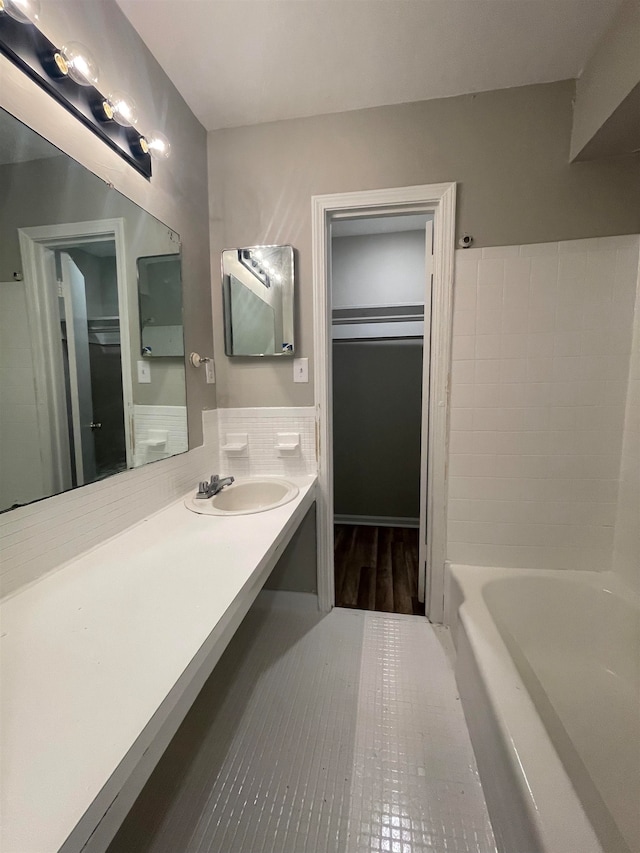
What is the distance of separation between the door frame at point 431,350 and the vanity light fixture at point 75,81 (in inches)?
29.0

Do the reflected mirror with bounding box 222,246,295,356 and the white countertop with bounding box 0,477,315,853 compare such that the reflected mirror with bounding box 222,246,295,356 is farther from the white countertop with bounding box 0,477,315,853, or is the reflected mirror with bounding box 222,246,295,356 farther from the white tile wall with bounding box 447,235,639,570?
the white countertop with bounding box 0,477,315,853

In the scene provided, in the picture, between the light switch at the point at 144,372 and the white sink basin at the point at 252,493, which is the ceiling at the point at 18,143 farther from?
the white sink basin at the point at 252,493

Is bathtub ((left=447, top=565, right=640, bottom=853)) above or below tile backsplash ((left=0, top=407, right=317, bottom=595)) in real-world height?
below

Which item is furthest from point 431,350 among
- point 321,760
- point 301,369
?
point 321,760

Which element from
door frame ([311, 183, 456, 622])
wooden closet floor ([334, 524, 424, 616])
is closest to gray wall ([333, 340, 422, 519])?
wooden closet floor ([334, 524, 424, 616])

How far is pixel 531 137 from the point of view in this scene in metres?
1.37

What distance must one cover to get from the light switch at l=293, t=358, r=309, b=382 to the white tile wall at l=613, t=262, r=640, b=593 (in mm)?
1399

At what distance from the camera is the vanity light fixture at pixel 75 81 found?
0.76 m

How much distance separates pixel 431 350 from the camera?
161 centimetres

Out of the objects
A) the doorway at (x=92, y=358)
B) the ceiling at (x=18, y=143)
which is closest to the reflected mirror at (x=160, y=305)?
the doorway at (x=92, y=358)

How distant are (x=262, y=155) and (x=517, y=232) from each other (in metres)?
1.22

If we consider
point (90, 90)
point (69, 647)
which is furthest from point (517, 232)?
point (69, 647)

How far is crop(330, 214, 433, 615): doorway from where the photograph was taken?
2.54 metres

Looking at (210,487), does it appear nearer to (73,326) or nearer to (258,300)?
(73,326)
